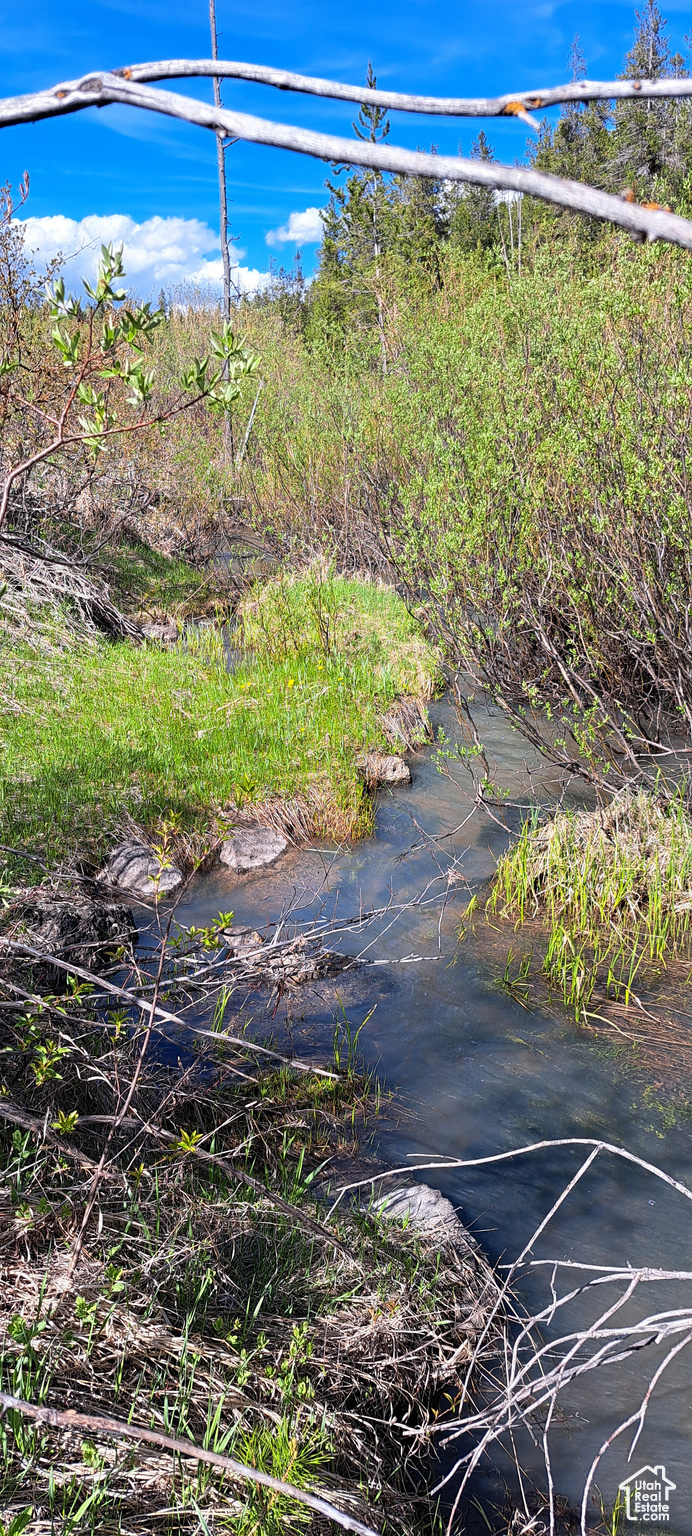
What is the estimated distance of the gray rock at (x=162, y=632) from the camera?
9.91 metres

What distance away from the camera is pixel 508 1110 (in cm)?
395

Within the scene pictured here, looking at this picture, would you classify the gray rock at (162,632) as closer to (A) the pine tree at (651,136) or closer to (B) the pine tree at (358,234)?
(B) the pine tree at (358,234)

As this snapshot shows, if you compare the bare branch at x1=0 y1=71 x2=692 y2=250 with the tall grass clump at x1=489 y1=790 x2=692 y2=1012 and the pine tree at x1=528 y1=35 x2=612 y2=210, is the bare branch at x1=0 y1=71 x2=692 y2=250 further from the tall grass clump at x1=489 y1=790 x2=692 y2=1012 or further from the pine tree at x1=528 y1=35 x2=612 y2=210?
the pine tree at x1=528 y1=35 x2=612 y2=210

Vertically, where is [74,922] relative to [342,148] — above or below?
below

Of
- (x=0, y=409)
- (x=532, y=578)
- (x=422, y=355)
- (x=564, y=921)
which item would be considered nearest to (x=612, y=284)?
(x=422, y=355)

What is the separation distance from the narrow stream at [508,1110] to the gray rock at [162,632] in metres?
4.51

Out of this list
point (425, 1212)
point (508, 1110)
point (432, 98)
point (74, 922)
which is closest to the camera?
point (432, 98)

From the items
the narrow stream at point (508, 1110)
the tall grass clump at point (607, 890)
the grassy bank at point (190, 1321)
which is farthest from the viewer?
the tall grass clump at point (607, 890)

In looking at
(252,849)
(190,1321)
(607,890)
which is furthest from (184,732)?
(190,1321)

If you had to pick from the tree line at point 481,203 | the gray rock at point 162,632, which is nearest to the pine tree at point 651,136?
the tree line at point 481,203

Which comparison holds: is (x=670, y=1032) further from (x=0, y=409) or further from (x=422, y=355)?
(x=422, y=355)

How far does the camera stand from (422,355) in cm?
1062

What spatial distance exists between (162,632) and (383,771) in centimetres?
409

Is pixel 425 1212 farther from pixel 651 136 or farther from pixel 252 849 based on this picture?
pixel 651 136
